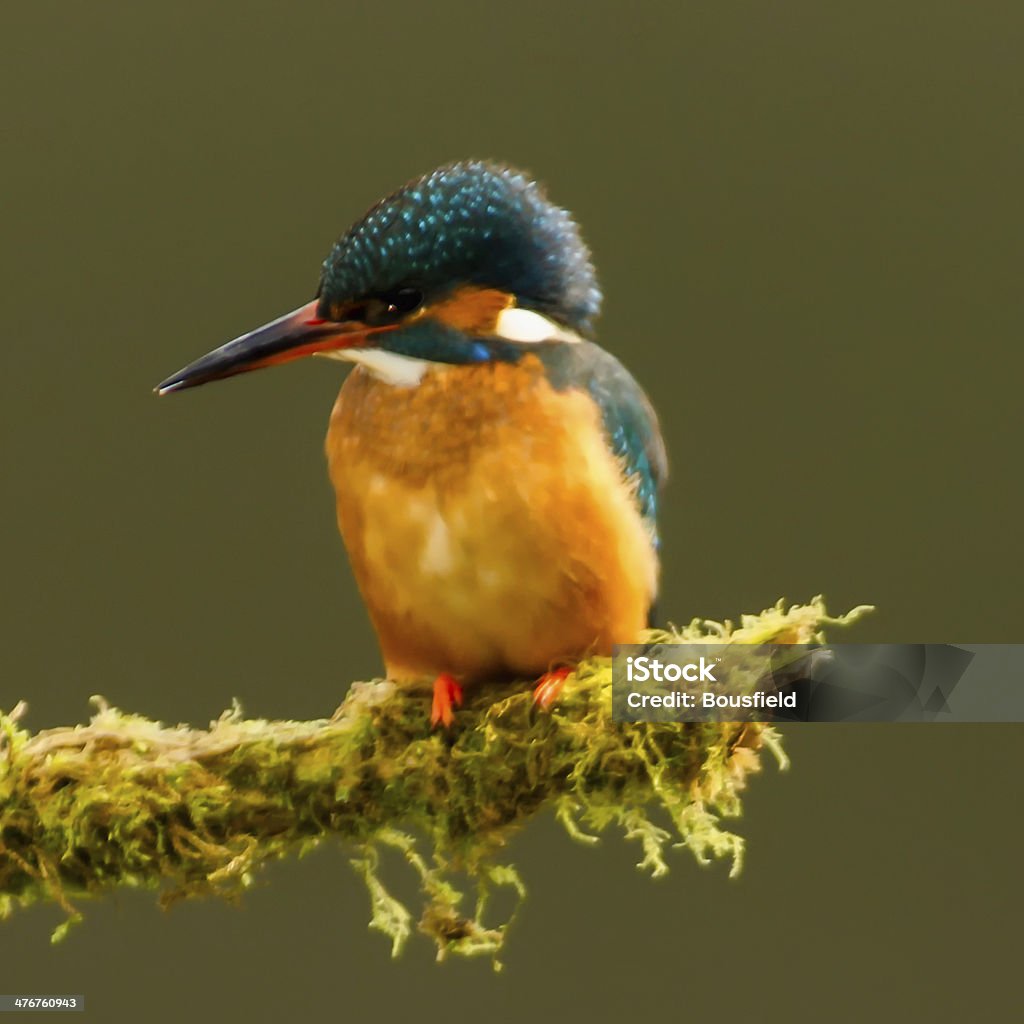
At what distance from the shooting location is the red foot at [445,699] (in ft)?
8.33

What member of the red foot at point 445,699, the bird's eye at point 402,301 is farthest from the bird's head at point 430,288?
the red foot at point 445,699

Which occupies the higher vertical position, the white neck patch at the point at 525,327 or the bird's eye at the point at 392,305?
the bird's eye at the point at 392,305

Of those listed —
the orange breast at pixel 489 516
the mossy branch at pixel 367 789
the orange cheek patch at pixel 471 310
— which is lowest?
the mossy branch at pixel 367 789

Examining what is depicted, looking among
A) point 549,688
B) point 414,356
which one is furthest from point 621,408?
point 549,688

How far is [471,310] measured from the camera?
2.46 meters

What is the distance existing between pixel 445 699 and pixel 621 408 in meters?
0.51

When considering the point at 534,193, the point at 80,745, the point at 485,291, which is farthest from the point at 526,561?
the point at 80,745

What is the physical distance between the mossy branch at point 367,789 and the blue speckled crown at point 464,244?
0.56m

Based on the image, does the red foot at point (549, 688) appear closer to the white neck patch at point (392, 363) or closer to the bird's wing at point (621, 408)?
the bird's wing at point (621, 408)

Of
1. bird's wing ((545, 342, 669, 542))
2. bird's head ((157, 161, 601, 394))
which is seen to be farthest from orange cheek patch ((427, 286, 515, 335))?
bird's wing ((545, 342, 669, 542))

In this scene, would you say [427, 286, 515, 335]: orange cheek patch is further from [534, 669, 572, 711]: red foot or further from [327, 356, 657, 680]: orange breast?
[534, 669, 572, 711]: red foot

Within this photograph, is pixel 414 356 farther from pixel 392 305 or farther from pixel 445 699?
pixel 445 699

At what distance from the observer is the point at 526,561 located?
2.42 metres

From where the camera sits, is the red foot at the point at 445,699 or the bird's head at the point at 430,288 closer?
the bird's head at the point at 430,288
